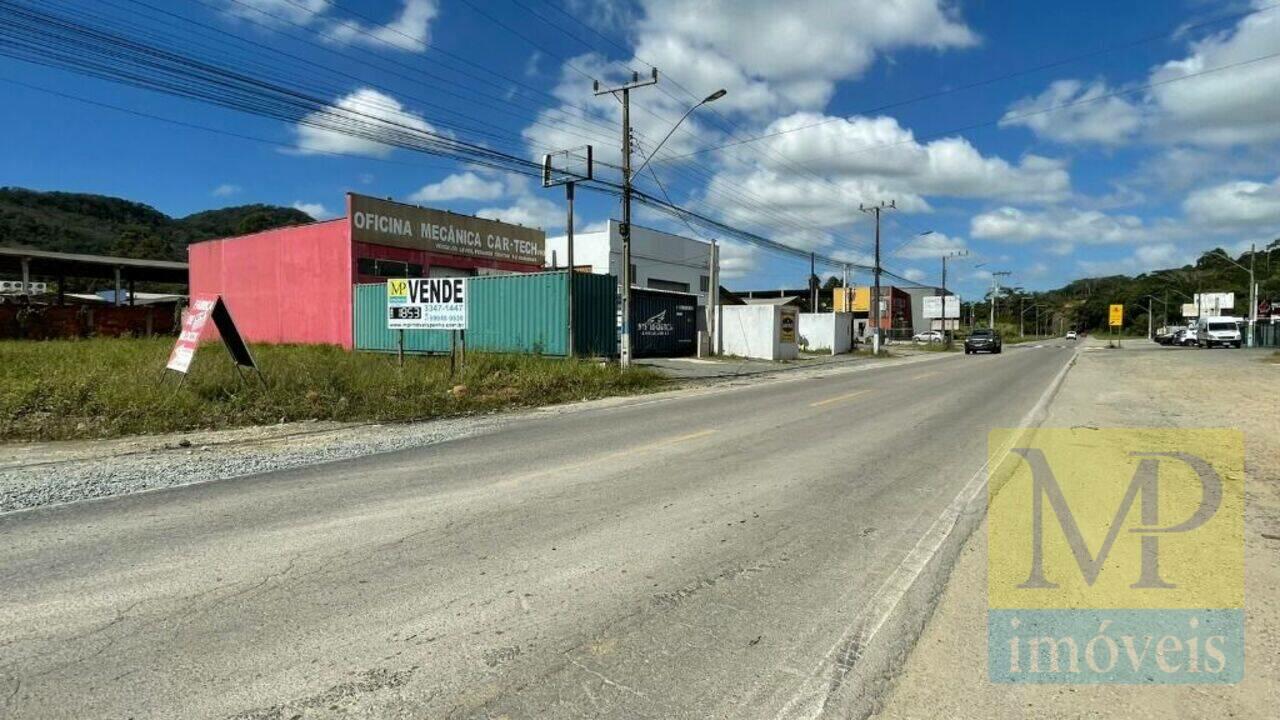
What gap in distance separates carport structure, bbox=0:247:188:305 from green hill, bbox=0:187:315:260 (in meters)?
31.9

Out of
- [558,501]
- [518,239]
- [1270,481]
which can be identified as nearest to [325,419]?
[558,501]

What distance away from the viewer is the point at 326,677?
320cm

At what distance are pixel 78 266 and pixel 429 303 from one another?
35.3 metres

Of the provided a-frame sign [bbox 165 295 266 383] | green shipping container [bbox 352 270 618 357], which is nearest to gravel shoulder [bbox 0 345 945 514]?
a-frame sign [bbox 165 295 266 383]

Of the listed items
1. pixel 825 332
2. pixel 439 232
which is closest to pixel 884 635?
pixel 439 232

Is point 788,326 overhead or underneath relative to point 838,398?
overhead

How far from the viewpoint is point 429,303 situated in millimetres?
17938

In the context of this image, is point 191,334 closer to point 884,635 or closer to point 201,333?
point 201,333

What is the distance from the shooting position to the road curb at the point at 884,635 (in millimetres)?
3062

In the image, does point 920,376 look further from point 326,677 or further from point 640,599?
point 326,677

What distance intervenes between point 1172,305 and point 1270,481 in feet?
481

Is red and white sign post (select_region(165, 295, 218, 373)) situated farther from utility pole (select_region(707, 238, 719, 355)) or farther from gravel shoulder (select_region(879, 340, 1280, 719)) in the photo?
utility pole (select_region(707, 238, 719, 355))

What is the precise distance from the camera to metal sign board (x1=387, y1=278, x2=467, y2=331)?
17406 mm

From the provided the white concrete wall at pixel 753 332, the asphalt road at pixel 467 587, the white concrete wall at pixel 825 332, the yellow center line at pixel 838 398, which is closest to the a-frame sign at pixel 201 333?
the asphalt road at pixel 467 587
